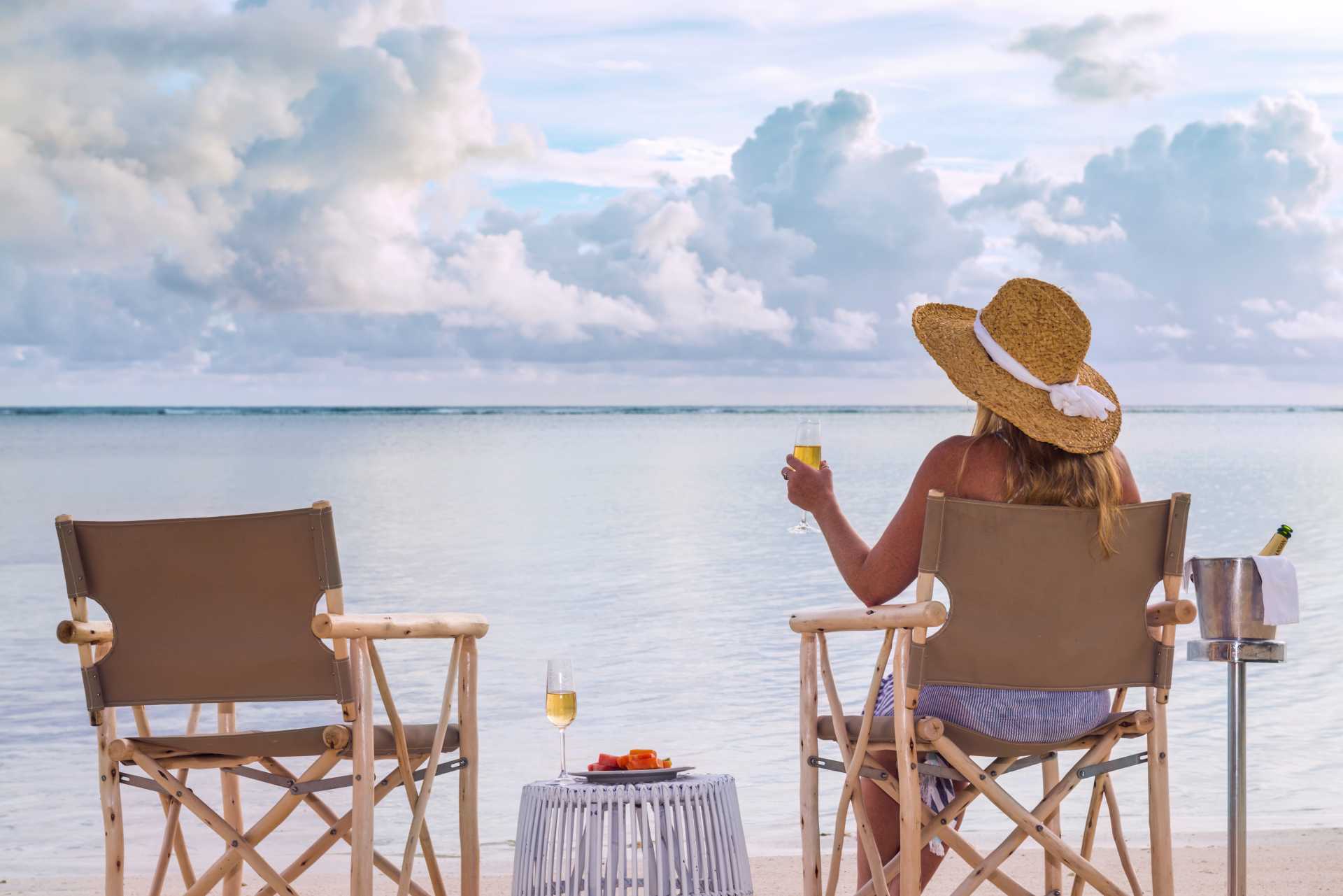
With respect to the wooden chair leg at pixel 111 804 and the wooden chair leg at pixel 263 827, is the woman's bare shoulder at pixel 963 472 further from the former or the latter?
the wooden chair leg at pixel 111 804

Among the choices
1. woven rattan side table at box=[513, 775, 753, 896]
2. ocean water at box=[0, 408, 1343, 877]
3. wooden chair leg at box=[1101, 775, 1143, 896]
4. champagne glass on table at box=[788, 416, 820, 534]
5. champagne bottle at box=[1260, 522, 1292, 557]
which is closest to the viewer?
woven rattan side table at box=[513, 775, 753, 896]

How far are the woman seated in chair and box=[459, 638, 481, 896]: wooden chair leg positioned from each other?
724 mm

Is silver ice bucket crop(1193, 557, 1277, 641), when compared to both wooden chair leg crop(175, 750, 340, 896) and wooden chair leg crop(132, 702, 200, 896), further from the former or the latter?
wooden chair leg crop(132, 702, 200, 896)

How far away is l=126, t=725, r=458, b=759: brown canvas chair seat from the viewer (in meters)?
2.84

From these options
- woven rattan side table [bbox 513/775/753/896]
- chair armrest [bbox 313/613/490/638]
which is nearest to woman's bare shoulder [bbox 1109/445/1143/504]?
woven rattan side table [bbox 513/775/753/896]

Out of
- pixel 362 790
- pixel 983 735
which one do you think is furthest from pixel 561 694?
pixel 983 735

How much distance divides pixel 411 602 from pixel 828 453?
28038 millimetres

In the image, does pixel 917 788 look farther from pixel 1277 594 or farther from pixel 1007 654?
pixel 1277 594

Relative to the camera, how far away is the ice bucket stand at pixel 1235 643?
285 cm

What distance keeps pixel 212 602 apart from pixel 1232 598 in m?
1.82

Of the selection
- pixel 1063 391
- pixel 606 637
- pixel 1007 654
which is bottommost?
pixel 606 637

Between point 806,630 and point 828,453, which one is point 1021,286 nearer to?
point 806,630

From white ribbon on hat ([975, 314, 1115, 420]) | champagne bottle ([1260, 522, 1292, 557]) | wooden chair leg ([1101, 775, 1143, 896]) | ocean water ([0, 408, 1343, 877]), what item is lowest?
ocean water ([0, 408, 1343, 877])

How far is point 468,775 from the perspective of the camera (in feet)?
10.2
